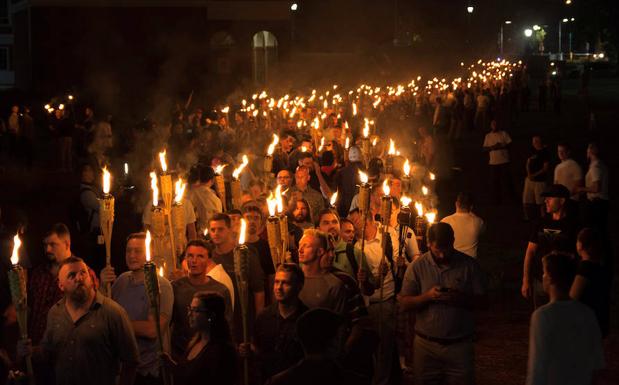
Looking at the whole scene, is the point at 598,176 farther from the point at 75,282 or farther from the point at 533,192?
the point at 75,282

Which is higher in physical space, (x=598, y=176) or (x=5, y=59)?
(x=5, y=59)

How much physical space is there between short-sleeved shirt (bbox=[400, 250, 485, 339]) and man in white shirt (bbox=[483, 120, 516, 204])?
42.1 ft

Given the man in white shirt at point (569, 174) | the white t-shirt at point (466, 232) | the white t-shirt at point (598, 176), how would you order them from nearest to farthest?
the white t-shirt at point (466, 232), the white t-shirt at point (598, 176), the man in white shirt at point (569, 174)

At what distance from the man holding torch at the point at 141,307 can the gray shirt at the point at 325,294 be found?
2.93 feet

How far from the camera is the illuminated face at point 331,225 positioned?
8.21 meters

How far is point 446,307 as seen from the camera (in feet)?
21.6

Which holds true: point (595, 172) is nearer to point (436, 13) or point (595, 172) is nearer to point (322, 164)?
point (322, 164)

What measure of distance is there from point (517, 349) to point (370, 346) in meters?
4.84

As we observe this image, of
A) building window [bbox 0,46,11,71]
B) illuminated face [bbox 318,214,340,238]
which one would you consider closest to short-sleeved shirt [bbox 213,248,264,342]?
illuminated face [bbox 318,214,340,238]

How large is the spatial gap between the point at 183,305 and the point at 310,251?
0.92 m

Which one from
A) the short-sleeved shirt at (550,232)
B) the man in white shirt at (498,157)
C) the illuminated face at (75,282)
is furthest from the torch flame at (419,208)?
the man in white shirt at (498,157)

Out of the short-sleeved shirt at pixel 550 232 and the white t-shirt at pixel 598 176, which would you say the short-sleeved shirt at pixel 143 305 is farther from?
the white t-shirt at pixel 598 176

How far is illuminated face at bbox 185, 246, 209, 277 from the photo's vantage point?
6531 millimetres

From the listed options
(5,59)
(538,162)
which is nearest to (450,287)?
(538,162)
